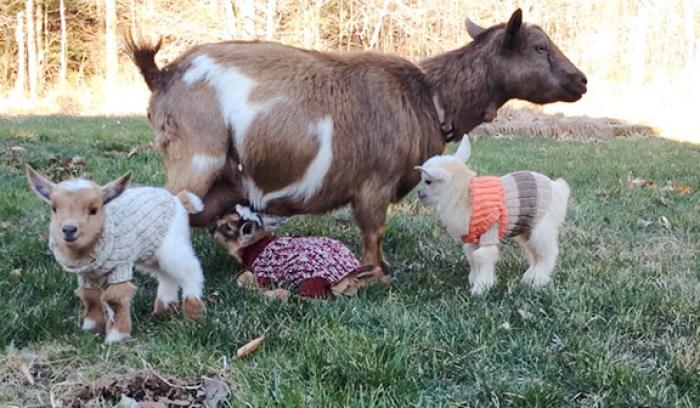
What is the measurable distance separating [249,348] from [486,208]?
1493mm

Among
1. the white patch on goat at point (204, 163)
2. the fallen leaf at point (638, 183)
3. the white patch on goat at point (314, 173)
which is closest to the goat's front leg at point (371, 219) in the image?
the white patch on goat at point (314, 173)

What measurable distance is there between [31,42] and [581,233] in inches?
782

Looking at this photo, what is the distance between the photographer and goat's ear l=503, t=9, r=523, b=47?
384cm

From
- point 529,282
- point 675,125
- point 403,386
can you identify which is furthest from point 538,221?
point 675,125

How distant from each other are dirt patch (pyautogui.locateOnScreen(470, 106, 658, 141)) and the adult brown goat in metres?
9.14

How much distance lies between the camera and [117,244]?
2881 millimetres

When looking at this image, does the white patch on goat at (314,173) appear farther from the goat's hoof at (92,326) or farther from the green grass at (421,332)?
the goat's hoof at (92,326)

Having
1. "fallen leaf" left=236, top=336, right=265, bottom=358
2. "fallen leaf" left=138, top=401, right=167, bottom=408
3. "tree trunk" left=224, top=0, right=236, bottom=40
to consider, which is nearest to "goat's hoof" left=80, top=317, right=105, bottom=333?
"fallen leaf" left=236, top=336, right=265, bottom=358

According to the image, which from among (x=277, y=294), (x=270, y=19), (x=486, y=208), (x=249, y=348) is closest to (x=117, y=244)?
(x=249, y=348)

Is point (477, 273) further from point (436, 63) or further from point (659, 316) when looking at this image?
point (436, 63)

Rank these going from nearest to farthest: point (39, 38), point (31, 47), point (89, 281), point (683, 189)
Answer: point (89, 281)
point (683, 189)
point (31, 47)
point (39, 38)

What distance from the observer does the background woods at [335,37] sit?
17.9 meters

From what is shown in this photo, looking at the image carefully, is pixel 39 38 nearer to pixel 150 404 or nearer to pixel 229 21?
pixel 229 21

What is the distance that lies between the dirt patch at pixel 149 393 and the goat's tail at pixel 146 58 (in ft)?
5.78
